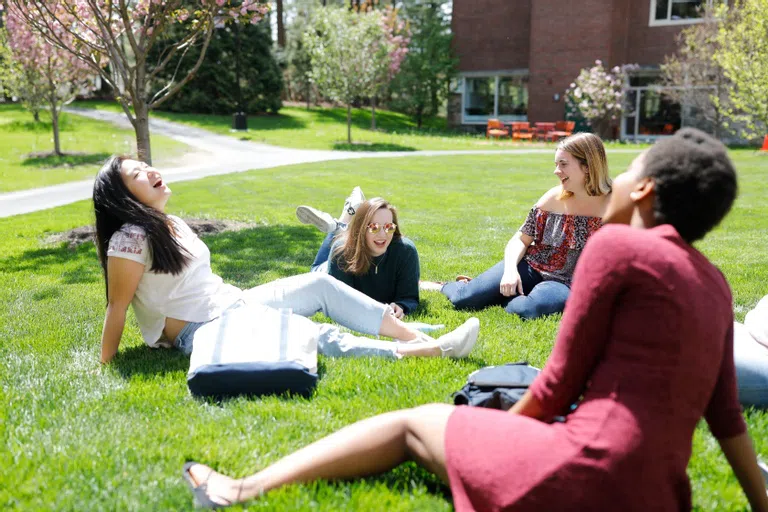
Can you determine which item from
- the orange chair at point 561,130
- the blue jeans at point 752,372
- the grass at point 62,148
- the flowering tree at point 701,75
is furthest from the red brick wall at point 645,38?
the blue jeans at point 752,372

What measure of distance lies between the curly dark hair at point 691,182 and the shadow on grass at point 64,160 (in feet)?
63.3

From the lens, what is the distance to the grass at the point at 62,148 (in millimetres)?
16672

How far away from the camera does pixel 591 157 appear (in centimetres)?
482

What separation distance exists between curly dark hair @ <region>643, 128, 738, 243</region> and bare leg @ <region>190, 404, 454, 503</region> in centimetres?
94

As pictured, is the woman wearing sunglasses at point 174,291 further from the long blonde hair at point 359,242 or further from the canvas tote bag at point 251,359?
the long blonde hair at point 359,242

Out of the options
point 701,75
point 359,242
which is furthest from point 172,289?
point 701,75

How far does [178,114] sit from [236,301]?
3182 cm

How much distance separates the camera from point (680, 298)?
6.04 ft

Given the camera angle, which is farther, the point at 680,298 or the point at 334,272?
the point at 334,272

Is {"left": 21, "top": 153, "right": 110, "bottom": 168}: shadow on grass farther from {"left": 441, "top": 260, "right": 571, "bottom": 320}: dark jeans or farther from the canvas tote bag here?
the canvas tote bag

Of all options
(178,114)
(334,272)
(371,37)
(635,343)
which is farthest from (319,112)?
(635,343)

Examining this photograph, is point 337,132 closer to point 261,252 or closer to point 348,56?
point 348,56

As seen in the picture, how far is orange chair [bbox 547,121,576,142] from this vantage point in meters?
28.0

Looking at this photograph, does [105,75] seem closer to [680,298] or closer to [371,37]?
[680,298]
